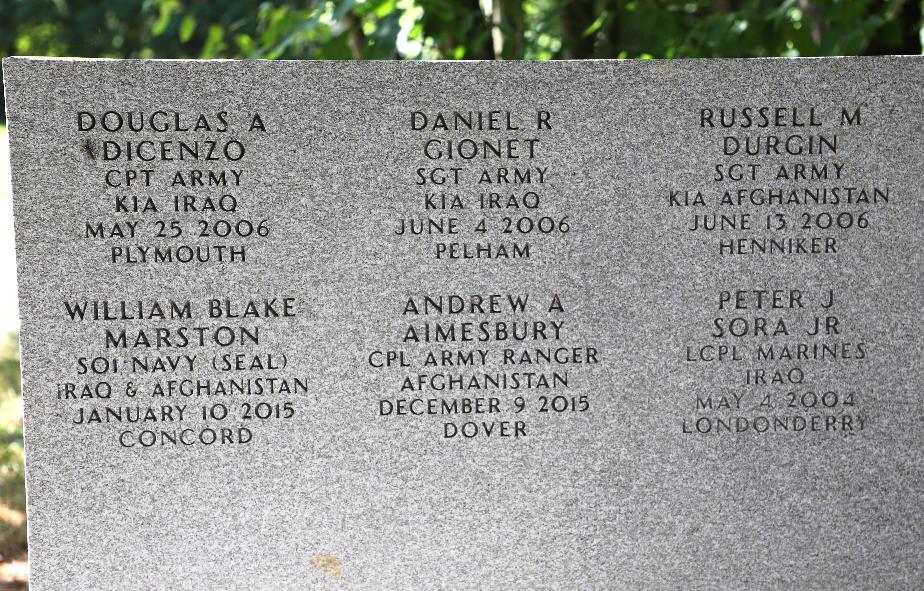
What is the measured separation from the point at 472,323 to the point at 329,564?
3.17ft

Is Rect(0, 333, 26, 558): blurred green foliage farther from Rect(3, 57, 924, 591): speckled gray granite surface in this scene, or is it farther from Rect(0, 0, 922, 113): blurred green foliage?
Rect(0, 0, 922, 113): blurred green foliage

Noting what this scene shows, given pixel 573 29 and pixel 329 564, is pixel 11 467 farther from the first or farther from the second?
pixel 573 29

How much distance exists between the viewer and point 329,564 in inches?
132

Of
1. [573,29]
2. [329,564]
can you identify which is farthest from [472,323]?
[573,29]

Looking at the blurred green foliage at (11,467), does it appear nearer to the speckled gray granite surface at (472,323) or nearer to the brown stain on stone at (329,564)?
the speckled gray granite surface at (472,323)

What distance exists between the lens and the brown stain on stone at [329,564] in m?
3.35

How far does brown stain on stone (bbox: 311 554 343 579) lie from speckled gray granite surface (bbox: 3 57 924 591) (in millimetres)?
21

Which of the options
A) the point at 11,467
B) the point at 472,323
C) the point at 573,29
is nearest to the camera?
the point at 472,323

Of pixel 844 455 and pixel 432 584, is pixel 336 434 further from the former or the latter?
pixel 844 455

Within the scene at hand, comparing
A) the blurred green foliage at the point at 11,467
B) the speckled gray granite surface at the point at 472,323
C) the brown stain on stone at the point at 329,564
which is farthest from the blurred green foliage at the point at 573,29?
the blurred green foliage at the point at 11,467

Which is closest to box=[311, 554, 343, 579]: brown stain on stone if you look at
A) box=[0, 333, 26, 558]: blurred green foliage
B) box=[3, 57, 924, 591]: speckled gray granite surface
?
box=[3, 57, 924, 591]: speckled gray granite surface

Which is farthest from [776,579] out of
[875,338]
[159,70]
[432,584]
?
[159,70]

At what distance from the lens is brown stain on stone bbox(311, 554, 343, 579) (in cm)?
335

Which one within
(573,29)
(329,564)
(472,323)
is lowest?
(329,564)
